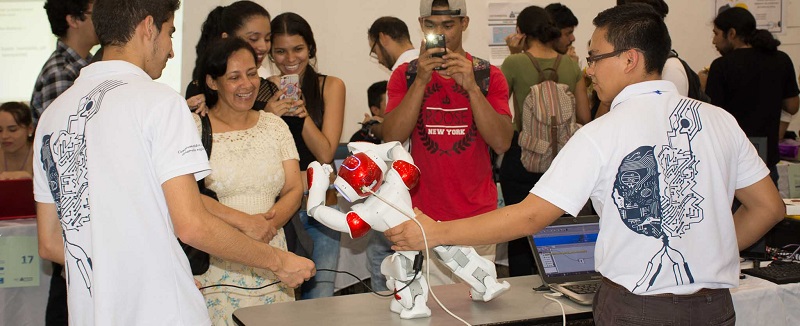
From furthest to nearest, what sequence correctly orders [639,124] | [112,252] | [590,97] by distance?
[590,97]
[639,124]
[112,252]

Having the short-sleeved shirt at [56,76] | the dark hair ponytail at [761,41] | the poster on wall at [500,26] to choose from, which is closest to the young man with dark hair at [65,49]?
the short-sleeved shirt at [56,76]

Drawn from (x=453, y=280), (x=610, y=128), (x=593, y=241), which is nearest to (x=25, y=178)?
(x=453, y=280)

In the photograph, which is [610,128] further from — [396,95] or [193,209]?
[396,95]

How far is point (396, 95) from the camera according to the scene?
3352mm

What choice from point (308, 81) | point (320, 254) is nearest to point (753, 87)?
point (308, 81)

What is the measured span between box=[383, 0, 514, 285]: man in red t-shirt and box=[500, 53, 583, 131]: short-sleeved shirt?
A: 34.6 inches

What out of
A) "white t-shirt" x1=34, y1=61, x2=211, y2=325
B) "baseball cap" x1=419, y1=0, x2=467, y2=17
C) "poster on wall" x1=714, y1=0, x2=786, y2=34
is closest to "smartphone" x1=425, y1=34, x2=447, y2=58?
"baseball cap" x1=419, y1=0, x2=467, y2=17

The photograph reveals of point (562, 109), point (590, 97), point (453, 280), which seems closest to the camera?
point (453, 280)

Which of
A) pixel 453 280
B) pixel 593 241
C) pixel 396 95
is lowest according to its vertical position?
pixel 453 280

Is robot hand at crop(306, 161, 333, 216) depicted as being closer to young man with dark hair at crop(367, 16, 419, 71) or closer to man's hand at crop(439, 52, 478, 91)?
man's hand at crop(439, 52, 478, 91)

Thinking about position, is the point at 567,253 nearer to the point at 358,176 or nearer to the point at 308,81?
the point at 358,176

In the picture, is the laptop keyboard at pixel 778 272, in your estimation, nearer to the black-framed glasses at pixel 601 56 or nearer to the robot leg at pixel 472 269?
the robot leg at pixel 472 269

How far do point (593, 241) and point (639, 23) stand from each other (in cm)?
94

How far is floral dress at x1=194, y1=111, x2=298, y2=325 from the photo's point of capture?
2770mm
